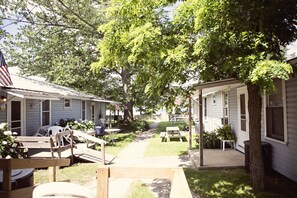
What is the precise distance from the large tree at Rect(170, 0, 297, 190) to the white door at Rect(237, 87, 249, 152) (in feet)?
15.5

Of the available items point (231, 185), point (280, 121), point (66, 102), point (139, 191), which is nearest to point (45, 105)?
point (66, 102)

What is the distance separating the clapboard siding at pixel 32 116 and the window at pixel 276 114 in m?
10.3

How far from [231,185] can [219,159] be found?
2.74 m

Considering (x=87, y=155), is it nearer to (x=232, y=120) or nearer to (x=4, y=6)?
(x=232, y=120)

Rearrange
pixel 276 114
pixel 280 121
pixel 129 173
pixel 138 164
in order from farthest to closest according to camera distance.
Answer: pixel 138 164 < pixel 276 114 < pixel 280 121 < pixel 129 173

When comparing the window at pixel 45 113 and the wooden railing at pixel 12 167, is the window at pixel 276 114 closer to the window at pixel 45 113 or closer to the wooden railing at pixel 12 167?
the wooden railing at pixel 12 167

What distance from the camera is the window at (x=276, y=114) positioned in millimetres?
7016

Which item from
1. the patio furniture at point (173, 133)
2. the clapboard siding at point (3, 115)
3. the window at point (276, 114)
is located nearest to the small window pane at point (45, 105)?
the clapboard siding at point (3, 115)

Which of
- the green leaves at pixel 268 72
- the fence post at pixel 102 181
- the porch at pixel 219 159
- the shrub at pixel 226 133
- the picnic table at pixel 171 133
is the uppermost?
the green leaves at pixel 268 72

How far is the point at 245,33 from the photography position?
472 cm

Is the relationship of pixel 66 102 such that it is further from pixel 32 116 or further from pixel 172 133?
pixel 172 133

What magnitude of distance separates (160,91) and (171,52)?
1654 mm

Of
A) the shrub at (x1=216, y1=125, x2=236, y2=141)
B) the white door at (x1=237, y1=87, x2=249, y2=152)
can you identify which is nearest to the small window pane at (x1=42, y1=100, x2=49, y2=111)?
the shrub at (x1=216, y1=125, x2=236, y2=141)

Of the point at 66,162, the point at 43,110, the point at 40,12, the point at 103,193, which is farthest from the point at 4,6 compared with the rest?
the point at 103,193
